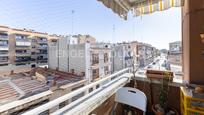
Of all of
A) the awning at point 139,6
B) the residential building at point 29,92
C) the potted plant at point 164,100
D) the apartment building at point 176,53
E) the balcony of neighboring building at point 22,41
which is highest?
the balcony of neighboring building at point 22,41

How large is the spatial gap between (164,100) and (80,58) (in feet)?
29.4

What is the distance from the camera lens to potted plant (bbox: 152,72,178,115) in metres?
1.97

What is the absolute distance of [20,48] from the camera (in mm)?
17141

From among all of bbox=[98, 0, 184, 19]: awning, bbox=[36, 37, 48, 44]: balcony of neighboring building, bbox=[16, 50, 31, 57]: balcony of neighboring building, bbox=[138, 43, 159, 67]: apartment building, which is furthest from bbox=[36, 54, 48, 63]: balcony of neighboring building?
bbox=[98, 0, 184, 19]: awning

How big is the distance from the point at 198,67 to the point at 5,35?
59.7ft

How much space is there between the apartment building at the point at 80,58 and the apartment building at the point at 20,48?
15.3ft

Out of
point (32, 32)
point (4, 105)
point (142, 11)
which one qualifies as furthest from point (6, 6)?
point (32, 32)

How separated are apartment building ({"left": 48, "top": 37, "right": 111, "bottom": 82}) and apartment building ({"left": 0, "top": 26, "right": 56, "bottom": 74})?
4.67 metres

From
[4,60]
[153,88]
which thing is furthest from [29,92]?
[4,60]

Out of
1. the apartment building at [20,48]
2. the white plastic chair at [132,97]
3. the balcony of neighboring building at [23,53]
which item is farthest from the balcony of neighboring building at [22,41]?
the white plastic chair at [132,97]

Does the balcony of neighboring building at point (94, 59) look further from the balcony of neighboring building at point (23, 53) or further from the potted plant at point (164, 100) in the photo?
the balcony of neighboring building at point (23, 53)

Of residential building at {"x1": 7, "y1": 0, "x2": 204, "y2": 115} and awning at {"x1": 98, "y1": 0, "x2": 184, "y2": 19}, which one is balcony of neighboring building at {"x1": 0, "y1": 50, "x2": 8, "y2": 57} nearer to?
residential building at {"x1": 7, "y1": 0, "x2": 204, "y2": 115}

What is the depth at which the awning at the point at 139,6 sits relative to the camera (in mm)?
2090

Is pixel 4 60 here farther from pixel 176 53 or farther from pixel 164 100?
pixel 164 100
